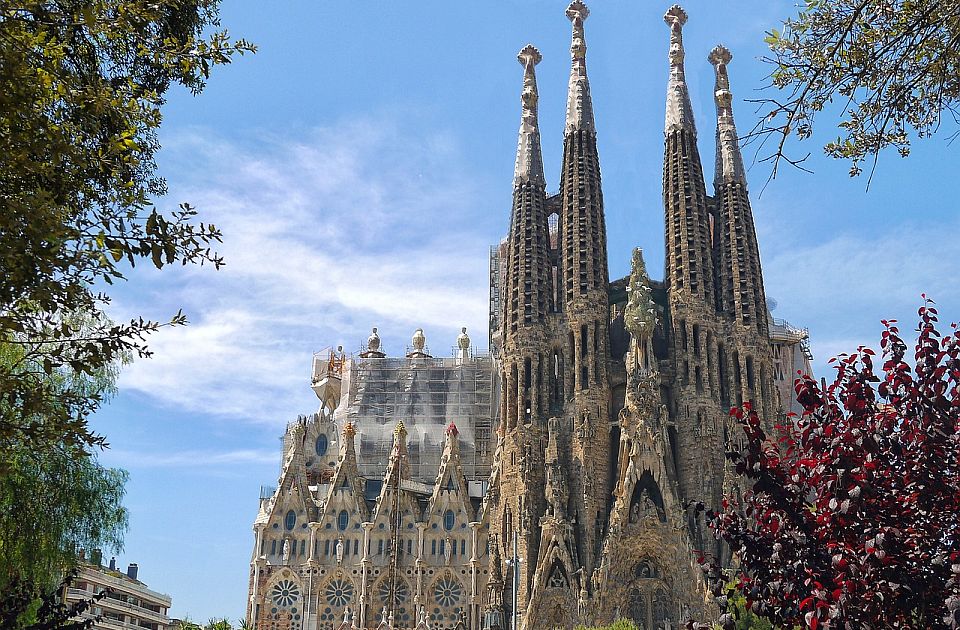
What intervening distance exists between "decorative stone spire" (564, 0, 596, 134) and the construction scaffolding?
15804mm

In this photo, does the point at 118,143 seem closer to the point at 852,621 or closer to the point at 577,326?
the point at 852,621

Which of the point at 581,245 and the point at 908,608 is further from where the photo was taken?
the point at 581,245

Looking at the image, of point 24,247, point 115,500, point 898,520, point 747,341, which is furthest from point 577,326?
point 24,247

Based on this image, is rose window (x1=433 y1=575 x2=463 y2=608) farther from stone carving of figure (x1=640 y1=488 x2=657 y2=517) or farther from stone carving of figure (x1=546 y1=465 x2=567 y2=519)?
stone carving of figure (x1=640 y1=488 x2=657 y2=517)

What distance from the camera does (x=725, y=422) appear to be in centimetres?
4691

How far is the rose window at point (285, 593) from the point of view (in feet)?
168

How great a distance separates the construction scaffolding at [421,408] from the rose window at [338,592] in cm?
751

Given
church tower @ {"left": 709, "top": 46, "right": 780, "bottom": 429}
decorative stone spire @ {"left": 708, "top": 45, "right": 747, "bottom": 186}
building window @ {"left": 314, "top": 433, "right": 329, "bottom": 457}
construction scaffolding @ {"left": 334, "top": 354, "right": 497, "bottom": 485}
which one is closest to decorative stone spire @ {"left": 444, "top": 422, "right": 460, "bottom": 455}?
construction scaffolding @ {"left": 334, "top": 354, "right": 497, "bottom": 485}

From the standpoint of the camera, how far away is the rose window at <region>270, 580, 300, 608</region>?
5128 centimetres

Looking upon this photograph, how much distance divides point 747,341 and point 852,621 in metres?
40.7

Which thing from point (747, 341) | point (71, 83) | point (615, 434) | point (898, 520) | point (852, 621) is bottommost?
point (852, 621)

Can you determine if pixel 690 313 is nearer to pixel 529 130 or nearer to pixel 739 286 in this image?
pixel 739 286

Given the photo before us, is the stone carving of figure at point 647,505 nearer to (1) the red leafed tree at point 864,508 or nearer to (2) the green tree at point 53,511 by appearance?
(2) the green tree at point 53,511

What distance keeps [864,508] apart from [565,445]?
38.3m
